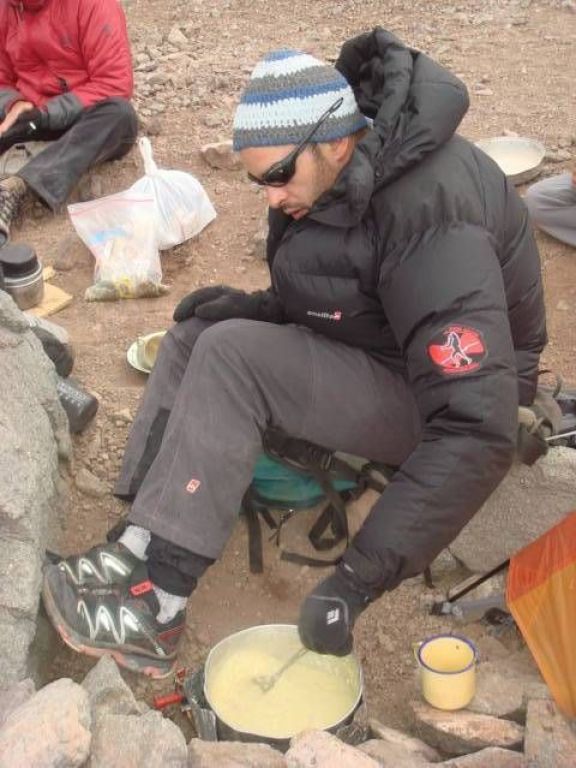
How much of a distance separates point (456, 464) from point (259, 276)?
10.2ft

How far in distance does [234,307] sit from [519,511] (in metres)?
1.20

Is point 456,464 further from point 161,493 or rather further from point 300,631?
point 161,493

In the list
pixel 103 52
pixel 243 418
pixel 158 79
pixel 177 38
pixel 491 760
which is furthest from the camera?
pixel 177 38

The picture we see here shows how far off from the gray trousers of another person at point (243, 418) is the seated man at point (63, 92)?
3.38 m

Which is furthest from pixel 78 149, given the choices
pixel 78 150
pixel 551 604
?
pixel 551 604

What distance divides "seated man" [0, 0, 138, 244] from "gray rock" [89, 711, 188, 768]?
417 cm

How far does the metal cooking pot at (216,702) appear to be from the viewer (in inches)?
102

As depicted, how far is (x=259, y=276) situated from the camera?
5.47m

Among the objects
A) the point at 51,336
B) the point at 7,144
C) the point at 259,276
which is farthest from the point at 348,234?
the point at 7,144

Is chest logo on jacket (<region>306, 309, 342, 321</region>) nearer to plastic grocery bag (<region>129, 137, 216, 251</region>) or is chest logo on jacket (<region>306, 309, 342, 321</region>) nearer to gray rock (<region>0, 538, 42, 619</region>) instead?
gray rock (<region>0, 538, 42, 619</region>)

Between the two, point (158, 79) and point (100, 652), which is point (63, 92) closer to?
point (158, 79)

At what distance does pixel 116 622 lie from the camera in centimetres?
288

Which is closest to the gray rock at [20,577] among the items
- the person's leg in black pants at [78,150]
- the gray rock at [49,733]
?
the gray rock at [49,733]

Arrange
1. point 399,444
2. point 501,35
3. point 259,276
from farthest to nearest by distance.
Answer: point 501,35 < point 259,276 < point 399,444
